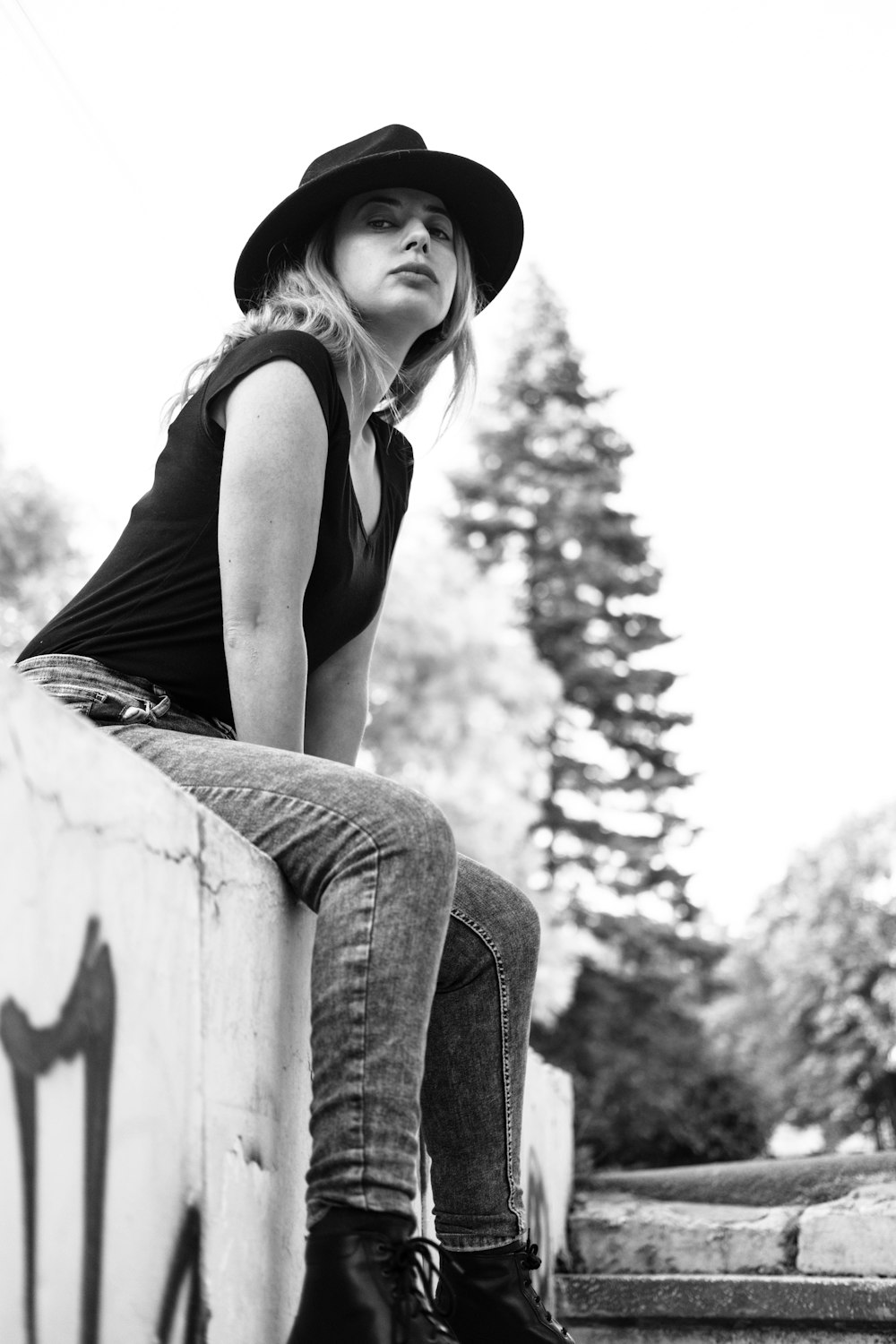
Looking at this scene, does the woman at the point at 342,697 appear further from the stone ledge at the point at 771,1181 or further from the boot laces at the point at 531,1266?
the stone ledge at the point at 771,1181

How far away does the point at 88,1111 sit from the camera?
116 centimetres

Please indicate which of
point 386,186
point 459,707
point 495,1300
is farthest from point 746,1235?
point 459,707

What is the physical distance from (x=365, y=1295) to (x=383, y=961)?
1.08 ft

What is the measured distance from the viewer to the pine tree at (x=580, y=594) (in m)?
20.9

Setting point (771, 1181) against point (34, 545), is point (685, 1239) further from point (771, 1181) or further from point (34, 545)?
point (34, 545)

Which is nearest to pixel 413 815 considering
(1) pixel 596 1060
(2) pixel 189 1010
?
(2) pixel 189 1010

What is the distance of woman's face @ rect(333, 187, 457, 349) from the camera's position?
2.15 meters

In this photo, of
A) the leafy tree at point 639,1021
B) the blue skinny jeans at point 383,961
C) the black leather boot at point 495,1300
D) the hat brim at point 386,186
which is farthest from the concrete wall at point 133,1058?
the leafy tree at point 639,1021

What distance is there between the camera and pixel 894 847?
68.6 feet

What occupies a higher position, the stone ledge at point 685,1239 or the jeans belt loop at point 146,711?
the jeans belt loop at point 146,711

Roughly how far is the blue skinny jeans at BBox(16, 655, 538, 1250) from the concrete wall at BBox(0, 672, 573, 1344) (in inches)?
4.0

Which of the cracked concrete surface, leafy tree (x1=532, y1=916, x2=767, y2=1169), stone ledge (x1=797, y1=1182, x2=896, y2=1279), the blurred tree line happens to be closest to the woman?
the cracked concrete surface

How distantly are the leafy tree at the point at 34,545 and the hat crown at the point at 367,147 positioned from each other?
11.5 m

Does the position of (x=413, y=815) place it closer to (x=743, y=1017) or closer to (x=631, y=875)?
(x=631, y=875)
